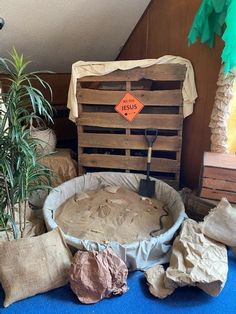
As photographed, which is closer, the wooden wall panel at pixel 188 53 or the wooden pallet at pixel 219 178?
the wooden pallet at pixel 219 178

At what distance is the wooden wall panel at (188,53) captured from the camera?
6.91ft

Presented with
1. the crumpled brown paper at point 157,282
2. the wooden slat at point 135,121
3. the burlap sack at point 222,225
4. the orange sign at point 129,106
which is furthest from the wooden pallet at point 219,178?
the orange sign at point 129,106

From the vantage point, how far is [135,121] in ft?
7.49

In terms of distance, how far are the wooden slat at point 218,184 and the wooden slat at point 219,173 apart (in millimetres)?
26

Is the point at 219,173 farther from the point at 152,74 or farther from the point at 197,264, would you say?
the point at 152,74

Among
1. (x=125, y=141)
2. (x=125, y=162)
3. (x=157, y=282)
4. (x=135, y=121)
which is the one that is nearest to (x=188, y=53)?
(x=135, y=121)

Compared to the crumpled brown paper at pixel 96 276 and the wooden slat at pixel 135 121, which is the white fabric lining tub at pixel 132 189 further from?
the wooden slat at pixel 135 121

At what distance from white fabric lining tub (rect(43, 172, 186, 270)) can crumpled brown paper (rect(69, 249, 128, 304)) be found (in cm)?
8

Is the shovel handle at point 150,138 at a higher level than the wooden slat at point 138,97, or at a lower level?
lower

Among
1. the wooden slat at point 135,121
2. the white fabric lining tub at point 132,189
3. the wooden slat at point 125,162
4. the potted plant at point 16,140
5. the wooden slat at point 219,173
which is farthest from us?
the wooden slat at point 125,162

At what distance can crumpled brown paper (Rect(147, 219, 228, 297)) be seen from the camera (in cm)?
145

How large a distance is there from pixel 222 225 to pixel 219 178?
0.96ft

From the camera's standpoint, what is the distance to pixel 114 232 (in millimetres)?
1859

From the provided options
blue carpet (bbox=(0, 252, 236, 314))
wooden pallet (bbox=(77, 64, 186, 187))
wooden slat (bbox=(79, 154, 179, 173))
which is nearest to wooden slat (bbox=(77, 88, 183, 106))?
wooden pallet (bbox=(77, 64, 186, 187))
